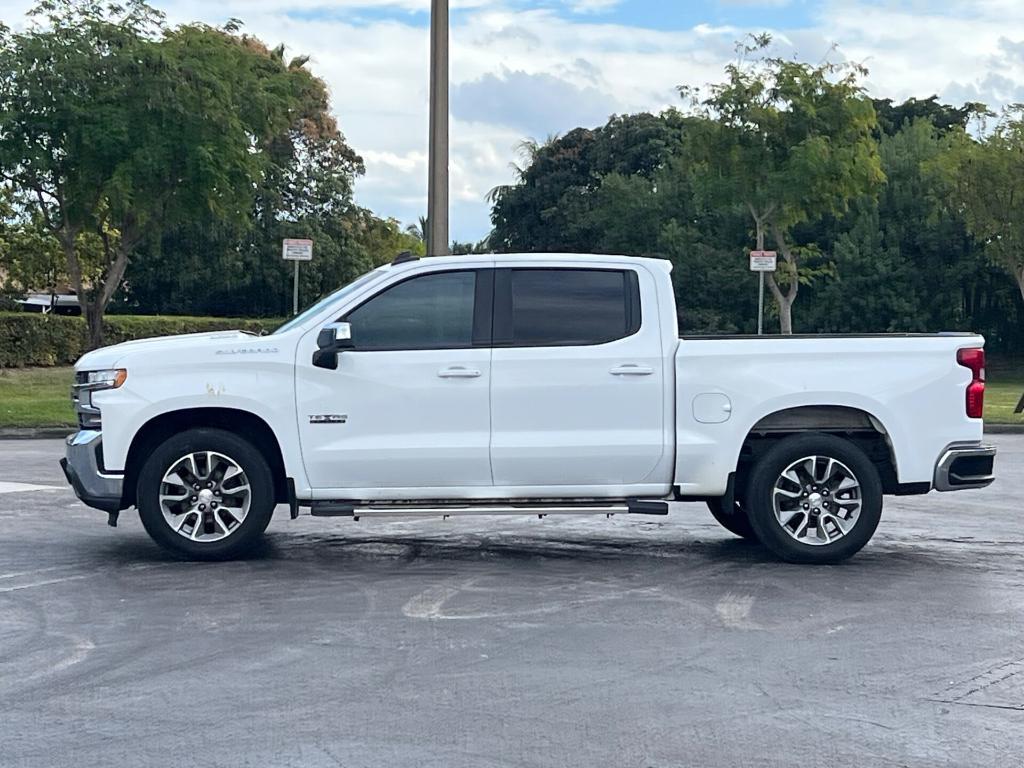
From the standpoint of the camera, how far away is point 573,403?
8.82m

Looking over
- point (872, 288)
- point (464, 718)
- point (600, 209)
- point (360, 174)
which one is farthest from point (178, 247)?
point (464, 718)

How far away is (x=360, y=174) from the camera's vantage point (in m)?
57.5

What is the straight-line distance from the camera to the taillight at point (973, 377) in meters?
9.11

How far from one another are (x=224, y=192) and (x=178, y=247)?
2522 cm

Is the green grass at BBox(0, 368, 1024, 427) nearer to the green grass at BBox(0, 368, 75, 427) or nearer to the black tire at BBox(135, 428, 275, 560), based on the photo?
the green grass at BBox(0, 368, 75, 427)

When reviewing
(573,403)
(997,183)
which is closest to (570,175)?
(997,183)

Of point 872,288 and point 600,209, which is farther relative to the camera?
point 600,209

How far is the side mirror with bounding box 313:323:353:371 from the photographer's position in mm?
8688

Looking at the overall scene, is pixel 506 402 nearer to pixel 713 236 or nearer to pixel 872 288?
pixel 872 288

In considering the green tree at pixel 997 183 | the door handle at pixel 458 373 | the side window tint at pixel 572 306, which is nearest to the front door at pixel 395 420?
the door handle at pixel 458 373

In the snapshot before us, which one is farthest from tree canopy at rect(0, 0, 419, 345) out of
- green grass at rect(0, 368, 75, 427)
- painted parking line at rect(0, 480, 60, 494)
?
painted parking line at rect(0, 480, 60, 494)

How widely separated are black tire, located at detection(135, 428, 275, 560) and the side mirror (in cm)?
70

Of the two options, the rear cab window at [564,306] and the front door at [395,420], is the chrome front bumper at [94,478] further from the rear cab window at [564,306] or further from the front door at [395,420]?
the rear cab window at [564,306]

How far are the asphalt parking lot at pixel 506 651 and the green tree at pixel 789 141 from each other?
63.0 feet
